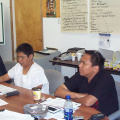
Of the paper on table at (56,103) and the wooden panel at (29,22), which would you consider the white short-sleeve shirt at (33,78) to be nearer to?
the paper on table at (56,103)

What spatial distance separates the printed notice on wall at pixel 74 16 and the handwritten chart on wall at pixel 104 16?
0.51 ft

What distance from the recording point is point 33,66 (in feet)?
8.22

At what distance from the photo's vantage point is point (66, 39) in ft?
14.6

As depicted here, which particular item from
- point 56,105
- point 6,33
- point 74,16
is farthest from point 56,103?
point 6,33

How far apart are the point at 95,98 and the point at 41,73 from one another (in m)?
0.75

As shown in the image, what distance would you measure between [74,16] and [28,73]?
210cm

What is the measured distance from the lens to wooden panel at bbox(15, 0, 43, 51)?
486cm

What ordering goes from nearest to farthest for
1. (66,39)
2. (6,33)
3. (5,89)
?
1. (5,89)
2. (66,39)
3. (6,33)

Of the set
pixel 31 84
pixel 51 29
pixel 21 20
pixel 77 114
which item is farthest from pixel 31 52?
pixel 21 20

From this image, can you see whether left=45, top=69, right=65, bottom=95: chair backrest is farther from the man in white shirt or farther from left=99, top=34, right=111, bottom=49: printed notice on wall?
left=99, top=34, right=111, bottom=49: printed notice on wall

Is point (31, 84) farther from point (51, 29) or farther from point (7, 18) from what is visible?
point (7, 18)

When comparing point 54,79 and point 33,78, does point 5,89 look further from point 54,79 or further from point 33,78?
point 54,79

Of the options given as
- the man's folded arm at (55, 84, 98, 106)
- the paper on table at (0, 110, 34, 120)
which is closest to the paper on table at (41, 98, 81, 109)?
the man's folded arm at (55, 84, 98, 106)

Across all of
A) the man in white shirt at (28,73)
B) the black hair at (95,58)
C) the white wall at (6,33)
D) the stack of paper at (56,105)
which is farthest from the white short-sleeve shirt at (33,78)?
the white wall at (6,33)
